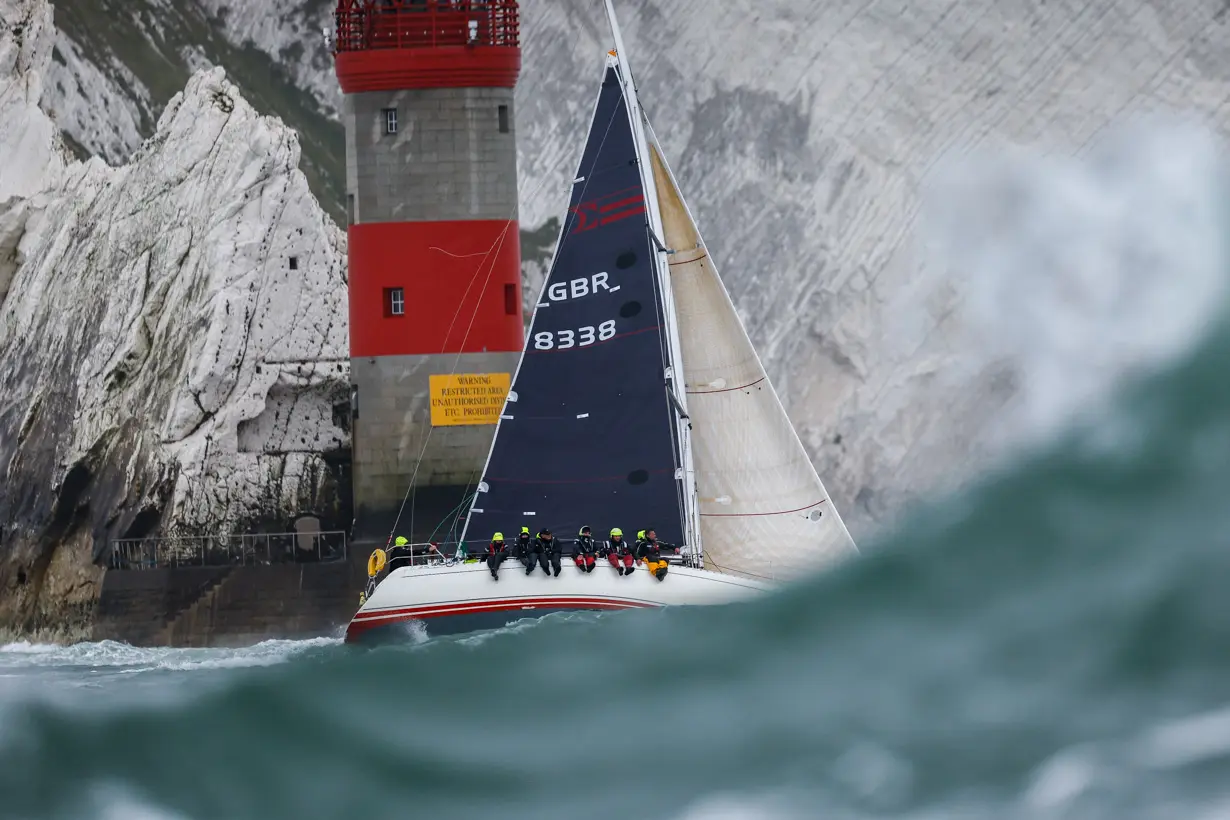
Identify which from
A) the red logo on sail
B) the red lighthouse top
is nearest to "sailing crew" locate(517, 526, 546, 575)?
the red logo on sail

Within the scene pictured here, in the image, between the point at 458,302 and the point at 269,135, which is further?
the point at 269,135

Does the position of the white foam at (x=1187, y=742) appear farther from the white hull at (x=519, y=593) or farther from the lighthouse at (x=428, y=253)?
the lighthouse at (x=428, y=253)

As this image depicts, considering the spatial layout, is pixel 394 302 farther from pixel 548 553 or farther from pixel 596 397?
pixel 548 553

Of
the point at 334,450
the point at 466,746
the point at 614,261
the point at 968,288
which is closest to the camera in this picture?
the point at 466,746

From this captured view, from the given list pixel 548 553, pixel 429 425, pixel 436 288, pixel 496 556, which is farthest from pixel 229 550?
pixel 548 553

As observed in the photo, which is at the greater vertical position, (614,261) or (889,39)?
(889,39)

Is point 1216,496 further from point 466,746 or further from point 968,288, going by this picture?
point 968,288

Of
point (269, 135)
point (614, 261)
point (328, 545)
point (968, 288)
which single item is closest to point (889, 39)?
point (968, 288)
